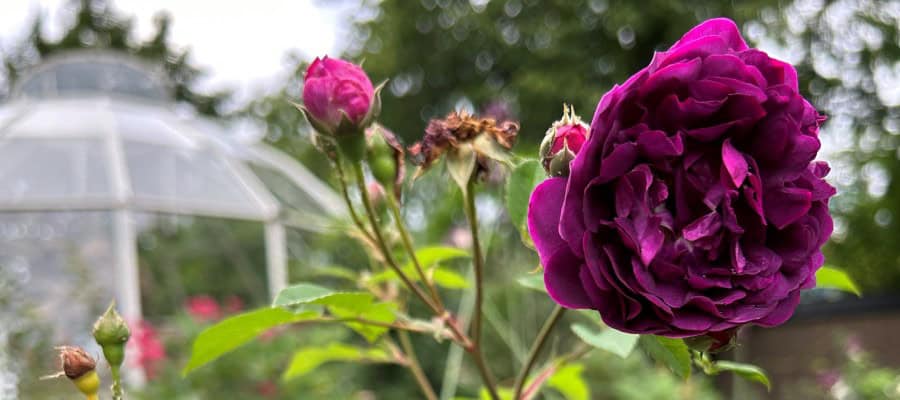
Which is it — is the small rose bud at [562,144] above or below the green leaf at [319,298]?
above

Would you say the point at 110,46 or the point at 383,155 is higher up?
the point at 110,46

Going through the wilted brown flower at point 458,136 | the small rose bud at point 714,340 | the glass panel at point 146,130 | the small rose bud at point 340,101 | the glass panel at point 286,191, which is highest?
the glass panel at point 146,130

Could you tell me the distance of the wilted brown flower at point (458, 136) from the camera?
41 centimetres

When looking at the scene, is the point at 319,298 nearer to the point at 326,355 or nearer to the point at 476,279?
the point at 476,279

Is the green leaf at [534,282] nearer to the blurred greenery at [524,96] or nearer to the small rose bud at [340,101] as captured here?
the small rose bud at [340,101]

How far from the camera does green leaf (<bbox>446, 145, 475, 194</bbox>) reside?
405 millimetres

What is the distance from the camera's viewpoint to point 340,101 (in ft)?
1.28

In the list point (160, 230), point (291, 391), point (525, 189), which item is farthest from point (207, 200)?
point (525, 189)

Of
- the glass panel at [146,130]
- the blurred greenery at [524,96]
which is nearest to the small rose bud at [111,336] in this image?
the blurred greenery at [524,96]

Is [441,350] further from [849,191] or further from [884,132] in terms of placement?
[884,132]

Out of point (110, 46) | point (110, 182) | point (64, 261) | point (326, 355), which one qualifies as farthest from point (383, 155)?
point (110, 46)

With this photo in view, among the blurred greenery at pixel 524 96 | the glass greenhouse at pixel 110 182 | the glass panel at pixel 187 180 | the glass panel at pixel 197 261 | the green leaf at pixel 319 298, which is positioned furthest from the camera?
the glass panel at pixel 187 180

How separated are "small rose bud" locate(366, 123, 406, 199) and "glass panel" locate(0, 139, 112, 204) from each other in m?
3.84

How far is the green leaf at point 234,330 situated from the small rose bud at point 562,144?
17 cm
